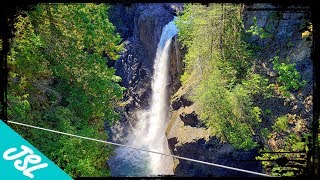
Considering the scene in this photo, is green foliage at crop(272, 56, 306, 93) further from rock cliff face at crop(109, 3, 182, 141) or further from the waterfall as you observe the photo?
rock cliff face at crop(109, 3, 182, 141)

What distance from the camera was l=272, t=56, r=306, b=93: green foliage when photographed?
44.6 ft

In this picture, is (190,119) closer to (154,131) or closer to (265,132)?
(265,132)

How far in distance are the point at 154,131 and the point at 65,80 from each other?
18338 mm

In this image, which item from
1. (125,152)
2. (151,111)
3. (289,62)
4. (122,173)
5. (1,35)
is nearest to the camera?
(1,35)

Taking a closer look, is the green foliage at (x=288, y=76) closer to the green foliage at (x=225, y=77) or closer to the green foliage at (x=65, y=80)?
→ the green foliage at (x=225, y=77)

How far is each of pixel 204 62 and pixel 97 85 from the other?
21.0ft

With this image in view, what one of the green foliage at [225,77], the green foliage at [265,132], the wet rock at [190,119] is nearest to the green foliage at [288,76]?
the green foliage at [225,77]

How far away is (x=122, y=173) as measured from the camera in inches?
1009

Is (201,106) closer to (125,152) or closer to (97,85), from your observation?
(97,85)

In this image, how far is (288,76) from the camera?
13984 mm

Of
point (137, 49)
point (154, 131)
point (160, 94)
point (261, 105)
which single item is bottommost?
point (154, 131)

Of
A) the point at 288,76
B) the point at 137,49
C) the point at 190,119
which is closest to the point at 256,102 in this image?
the point at 288,76

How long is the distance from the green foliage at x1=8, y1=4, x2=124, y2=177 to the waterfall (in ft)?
37.5

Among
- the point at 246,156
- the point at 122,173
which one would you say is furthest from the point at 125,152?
the point at 246,156
